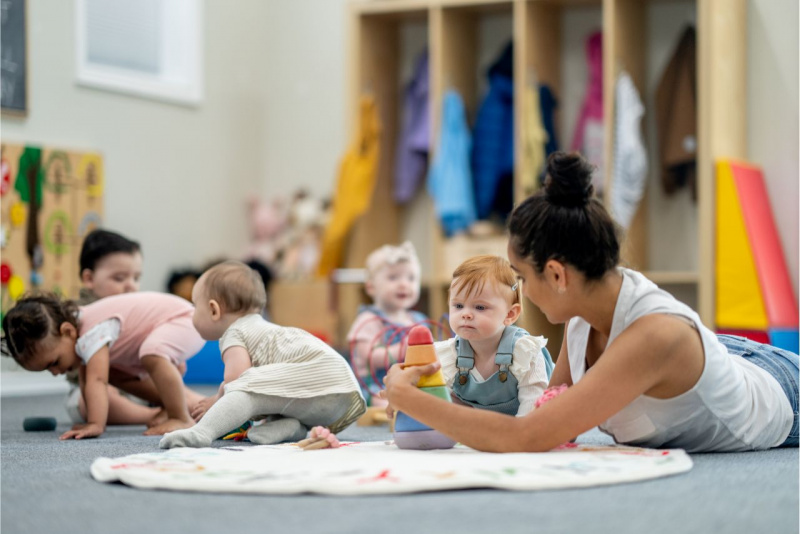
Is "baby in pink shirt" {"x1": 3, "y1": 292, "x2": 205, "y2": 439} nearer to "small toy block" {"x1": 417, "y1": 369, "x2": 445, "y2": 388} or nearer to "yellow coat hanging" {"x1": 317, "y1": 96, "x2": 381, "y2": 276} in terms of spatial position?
"small toy block" {"x1": 417, "y1": 369, "x2": 445, "y2": 388}

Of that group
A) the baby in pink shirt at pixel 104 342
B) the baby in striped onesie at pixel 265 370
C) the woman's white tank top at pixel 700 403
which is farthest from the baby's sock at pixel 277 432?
the woman's white tank top at pixel 700 403

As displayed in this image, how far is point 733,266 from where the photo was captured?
4.29 m

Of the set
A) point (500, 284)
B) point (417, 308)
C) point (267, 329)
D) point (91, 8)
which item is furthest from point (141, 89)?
point (500, 284)

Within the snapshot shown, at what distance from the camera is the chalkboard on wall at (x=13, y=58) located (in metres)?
4.41

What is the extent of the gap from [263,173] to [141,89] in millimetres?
986

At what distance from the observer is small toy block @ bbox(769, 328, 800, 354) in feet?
13.6

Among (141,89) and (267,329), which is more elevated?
(141,89)

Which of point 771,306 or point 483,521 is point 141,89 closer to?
point 771,306

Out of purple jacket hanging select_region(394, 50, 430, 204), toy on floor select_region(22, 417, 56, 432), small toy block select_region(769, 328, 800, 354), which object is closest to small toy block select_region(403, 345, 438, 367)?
toy on floor select_region(22, 417, 56, 432)

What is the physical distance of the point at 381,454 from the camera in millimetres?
1927

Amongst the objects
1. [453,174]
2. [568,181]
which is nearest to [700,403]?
[568,181]

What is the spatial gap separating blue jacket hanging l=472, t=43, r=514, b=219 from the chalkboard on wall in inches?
82.6

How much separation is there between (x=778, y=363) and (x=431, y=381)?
76 cm

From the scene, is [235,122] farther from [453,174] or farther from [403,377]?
[403,377]
